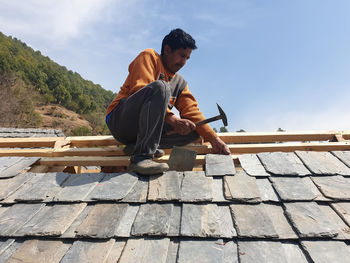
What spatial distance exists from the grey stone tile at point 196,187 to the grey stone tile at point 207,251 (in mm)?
337

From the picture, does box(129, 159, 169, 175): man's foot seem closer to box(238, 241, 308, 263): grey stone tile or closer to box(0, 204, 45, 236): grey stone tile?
box(0, 204, 45, 236): grey stone tile

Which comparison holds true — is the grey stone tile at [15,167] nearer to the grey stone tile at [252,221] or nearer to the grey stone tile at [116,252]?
the grey stone tile at [116,252]

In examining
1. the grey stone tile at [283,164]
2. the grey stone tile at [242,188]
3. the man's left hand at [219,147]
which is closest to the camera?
the grey stone tile at [242,188]

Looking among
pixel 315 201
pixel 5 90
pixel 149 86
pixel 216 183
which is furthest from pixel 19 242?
pixel 5 90

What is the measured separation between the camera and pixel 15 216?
5.03ft

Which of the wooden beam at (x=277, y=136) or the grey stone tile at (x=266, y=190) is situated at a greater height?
the wooden beam at (x=277, y=136)

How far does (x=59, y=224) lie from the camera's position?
55.7 inches

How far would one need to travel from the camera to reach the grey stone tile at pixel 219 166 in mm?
1882

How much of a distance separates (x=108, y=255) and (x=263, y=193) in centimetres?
105

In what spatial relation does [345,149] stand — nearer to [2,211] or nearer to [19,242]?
[19,242]

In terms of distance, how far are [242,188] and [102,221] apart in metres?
0.95

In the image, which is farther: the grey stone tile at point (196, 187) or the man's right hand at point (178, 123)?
the man's right hand at point (178, 123)

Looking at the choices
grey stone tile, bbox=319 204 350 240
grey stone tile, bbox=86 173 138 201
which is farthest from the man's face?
grey stone tile, bbox=319 204 350 240

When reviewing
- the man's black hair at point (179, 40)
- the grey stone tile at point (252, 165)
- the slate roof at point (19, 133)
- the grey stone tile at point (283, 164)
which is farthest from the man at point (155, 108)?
the slate roof at point (19, 133)
